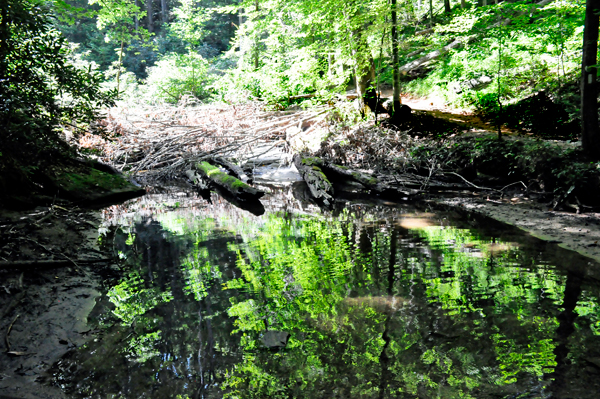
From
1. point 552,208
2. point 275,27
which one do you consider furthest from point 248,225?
point 275,27

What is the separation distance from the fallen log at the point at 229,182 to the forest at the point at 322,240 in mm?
92

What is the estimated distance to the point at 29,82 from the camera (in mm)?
4957

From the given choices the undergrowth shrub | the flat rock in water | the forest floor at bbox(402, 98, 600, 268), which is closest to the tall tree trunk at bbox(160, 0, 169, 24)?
the undergrowth shrub

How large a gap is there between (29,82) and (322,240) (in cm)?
468

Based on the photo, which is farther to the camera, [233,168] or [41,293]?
[233,168]

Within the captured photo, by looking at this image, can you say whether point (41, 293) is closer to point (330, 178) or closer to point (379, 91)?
point (330, 178)

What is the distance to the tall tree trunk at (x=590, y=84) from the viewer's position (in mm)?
6691

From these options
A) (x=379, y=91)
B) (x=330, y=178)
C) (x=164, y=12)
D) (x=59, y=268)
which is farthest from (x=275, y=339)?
(x=164, y=12)

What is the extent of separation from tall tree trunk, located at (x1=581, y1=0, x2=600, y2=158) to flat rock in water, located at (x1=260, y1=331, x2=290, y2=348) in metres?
6.80

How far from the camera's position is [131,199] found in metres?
10.5

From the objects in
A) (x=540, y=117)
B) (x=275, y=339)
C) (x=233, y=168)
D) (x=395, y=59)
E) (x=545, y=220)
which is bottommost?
(x=275, y=339)

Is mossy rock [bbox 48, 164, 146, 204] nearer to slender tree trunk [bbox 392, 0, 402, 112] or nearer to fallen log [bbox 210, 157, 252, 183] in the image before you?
fallen log [bbox 210, 157, 252, 183]

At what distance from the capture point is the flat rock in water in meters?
3.31

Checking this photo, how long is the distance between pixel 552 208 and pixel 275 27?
13.9 metres
